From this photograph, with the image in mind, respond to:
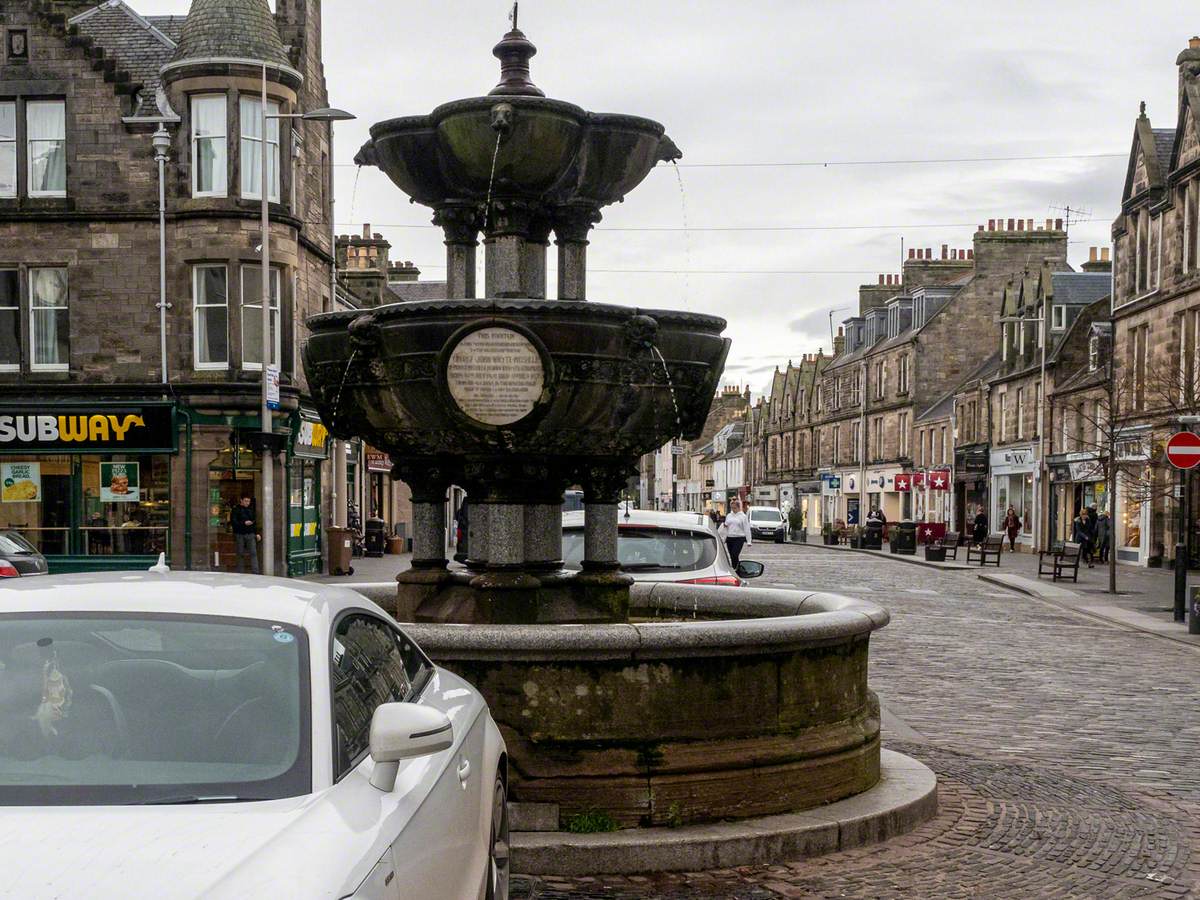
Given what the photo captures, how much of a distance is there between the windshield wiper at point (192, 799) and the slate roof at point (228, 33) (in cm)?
2988

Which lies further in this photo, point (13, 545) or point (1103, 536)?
point (1103, 536)

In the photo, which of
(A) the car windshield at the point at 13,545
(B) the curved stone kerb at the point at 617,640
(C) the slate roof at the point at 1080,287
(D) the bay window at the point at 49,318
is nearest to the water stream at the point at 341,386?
(B) the curved stone kerb at the point at 617,640

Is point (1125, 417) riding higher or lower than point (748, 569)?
higher

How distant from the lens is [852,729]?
7.43 m

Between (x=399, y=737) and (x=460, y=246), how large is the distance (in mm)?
5983

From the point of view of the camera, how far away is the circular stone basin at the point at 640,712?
6570 mm

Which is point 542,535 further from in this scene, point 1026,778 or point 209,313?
point 209,313

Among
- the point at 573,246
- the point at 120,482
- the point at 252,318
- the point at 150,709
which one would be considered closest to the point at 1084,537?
the point at 252,318

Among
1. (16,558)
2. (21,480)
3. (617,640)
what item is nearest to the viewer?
(617,640)

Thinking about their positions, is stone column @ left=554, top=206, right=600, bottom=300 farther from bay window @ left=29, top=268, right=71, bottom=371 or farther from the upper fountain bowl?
bay window @ left=29, top=268, right=71, bottom=371

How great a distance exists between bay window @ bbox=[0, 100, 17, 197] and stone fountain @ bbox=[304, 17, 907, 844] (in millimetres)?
25679

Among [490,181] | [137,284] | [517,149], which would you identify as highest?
[137,284]

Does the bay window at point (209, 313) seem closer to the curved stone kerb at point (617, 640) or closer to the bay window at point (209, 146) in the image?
the bay window at point (209, 146)

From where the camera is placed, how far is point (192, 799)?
3.37 metres
